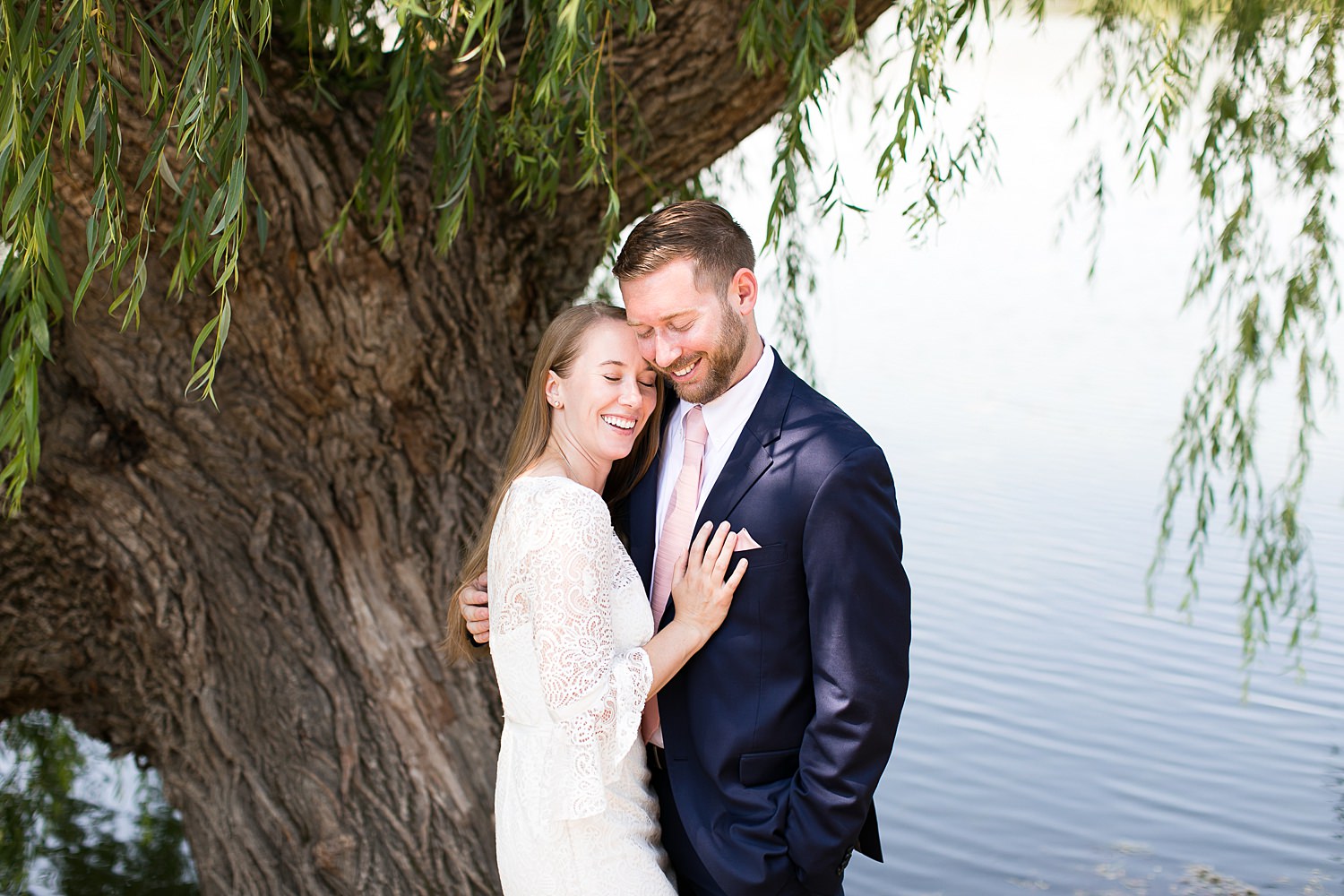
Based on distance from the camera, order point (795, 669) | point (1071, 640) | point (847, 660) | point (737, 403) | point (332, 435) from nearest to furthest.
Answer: point (847, 660) < point (795, 669) < point (737, 403) < point (332, 435) < point (1071, 640)

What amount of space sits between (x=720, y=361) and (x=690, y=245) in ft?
0.64

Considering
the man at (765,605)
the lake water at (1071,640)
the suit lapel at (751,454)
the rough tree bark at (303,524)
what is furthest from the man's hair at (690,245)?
the lake water at (1071,640)

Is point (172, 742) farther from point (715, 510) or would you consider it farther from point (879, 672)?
point (879, 672)

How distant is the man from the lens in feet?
6.40

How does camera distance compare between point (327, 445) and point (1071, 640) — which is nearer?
point (327, 445)

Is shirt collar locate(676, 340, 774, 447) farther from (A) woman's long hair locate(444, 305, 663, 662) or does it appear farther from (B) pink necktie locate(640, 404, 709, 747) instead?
(A) woman's long hair locate(444, 305, 663, 662)

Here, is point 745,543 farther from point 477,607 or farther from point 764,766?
point 477,607

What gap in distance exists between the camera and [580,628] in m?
1.96

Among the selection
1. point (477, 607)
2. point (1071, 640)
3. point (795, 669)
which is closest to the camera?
point (795, 669)

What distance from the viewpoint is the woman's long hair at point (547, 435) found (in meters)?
2.20

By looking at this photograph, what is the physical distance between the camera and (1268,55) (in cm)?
404

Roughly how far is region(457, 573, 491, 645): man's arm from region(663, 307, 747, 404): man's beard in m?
0.58

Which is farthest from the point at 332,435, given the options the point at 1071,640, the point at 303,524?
the point at 1071,640

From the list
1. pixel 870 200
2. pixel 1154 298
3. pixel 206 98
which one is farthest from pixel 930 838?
pixel 1154 298
